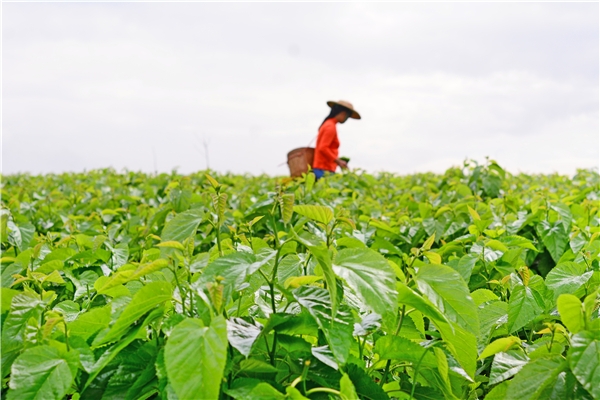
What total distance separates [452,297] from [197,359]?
632 millimetres

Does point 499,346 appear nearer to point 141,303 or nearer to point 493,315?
point 493,315

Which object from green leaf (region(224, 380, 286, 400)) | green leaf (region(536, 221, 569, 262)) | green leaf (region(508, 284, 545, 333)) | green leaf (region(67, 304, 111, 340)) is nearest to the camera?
green leaf (region(224, 380, 286, 400))

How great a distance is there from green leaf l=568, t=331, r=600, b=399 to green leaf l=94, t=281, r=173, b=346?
89 centimetres

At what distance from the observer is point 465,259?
2479 mm

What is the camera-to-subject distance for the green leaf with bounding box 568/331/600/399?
126 centimetres

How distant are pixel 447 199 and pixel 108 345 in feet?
11.1

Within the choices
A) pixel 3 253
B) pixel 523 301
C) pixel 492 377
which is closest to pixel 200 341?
pixel 492 377

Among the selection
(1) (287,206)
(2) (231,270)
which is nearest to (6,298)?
(2) (231,270)

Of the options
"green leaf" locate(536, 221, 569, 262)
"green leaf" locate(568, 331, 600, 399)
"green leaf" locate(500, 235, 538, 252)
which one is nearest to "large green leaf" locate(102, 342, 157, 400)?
"green leaf" locate(568, 331, 600, 399)

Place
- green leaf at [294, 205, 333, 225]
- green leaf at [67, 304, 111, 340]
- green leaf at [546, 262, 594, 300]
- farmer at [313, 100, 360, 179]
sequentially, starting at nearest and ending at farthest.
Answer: green leaf at [294, 205, 333, 225]
green leaf at [67, 304, 111, 340]
green leaf at [546, 262, 594, 300]
farmer at [313, 100, 360, 179]

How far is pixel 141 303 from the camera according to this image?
132 cm

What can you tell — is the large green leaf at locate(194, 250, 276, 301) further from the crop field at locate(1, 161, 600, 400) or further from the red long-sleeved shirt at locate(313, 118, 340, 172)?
the red long-sleeved shirt at locate(313, 118, 340, 172)

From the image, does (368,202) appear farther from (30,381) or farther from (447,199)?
(30,381)

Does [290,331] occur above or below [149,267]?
below
